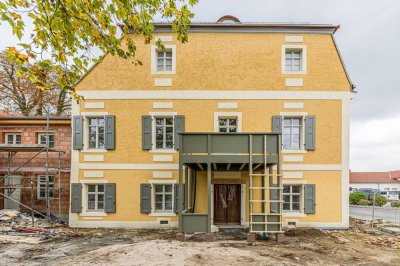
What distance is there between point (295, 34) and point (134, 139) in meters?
8.40

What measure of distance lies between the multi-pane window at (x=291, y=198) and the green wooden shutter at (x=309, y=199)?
36 centimetres

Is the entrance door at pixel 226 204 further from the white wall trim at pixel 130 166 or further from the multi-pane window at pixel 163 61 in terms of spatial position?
the multi-pane window at pixel 163 61

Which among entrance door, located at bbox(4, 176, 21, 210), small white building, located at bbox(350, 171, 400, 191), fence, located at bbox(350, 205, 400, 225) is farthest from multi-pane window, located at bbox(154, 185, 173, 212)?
small white building, located at bbox(350, 171, 400, 191)

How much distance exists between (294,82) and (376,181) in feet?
179

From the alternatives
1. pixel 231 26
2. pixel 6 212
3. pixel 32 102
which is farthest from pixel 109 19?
pixel 32 102

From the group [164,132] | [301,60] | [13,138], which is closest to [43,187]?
[13,138]

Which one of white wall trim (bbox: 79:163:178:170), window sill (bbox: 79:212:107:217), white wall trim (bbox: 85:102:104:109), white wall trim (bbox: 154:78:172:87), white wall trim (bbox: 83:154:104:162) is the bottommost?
window sill (bbox: 79:212:107:217)

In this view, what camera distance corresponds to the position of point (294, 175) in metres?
12.2

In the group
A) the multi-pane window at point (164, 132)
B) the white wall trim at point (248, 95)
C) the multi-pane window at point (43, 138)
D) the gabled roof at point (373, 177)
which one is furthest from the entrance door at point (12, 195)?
the gabled roof at point (373, 177)

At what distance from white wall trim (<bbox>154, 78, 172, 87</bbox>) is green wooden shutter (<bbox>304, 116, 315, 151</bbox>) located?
6.11 metres

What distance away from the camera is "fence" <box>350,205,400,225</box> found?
14.2 metres

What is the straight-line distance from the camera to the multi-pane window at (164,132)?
41.2 ft

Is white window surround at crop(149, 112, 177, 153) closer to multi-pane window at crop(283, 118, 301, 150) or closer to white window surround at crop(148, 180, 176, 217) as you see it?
white window surround at crop(148, 180, 176, 217)

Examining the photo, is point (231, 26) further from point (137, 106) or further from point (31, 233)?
point (31, 233)
